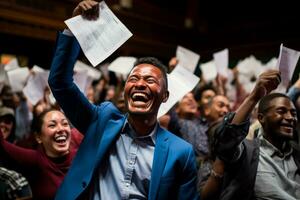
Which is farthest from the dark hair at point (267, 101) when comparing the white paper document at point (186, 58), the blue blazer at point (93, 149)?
the white paper document at point (186, 58)

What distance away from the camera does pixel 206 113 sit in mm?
3650

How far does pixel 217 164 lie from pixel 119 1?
5647 millimetres

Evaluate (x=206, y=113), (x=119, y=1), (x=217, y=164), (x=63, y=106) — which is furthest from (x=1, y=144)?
(x=119, y=1)

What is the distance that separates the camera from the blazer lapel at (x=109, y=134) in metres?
1.63

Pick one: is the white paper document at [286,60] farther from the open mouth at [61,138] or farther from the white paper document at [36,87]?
the white paper document at [36,87]

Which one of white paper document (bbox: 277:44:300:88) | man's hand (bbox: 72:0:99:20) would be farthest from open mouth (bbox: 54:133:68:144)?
white paper document (bbox: 277:44:300:88)

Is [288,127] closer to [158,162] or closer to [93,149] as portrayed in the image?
[158,162]

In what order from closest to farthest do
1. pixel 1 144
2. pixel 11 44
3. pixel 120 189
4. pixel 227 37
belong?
pixel 120 189
pixel 1 144
pixel 11 44
pixel 227 37

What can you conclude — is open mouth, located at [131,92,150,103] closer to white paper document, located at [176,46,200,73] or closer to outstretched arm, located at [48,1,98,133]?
outstretched arm, located at [48,1,98,133]

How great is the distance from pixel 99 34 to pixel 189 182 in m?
0.75

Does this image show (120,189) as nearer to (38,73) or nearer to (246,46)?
(38,73)

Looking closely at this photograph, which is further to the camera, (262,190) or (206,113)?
(206,113)

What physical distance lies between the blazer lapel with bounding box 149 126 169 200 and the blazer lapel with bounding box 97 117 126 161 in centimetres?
18

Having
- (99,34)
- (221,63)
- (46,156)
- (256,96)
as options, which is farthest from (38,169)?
(221,63)
